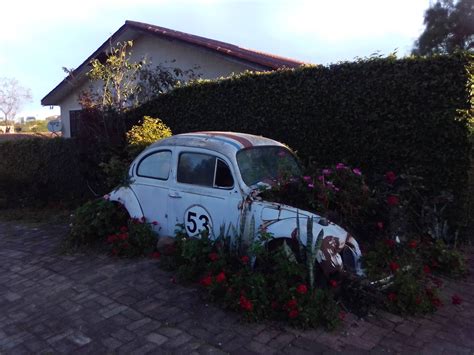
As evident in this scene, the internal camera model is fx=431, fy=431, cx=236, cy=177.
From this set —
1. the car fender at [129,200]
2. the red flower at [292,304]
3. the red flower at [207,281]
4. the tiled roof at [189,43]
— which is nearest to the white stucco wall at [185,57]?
the tiled roof at [189,43]

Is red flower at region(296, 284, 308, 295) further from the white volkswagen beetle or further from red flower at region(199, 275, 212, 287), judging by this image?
red flower at region(199, 275, 212, 287)

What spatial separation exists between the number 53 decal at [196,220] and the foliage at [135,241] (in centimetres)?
62

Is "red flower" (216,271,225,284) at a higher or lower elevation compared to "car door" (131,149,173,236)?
lower

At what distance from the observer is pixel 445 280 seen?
492 cm

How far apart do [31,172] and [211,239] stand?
24.9ft

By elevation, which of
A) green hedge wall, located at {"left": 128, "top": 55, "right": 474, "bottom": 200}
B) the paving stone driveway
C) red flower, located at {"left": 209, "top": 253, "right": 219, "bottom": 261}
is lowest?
the paving stone driveway

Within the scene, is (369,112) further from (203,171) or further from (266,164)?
(203,171)

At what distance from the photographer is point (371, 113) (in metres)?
6.18

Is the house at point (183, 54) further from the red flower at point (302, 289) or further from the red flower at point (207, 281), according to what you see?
the red flower at point (302, 289)

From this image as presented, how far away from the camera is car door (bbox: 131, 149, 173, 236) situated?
5.71 m

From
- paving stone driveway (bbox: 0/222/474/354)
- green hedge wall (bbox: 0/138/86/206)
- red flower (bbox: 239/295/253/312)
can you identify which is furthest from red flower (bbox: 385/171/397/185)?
green hedge wall (bbox: 0/138/86/206)

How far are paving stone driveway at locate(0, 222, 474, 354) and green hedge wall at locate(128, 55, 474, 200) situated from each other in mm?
1804

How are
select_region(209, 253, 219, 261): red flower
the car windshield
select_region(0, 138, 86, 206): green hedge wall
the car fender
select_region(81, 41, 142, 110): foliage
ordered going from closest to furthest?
select_region(209, 253, 219, 261): red flower, the car windshield, the car fender, select_region(81, 41, 142, 110): foliage, select_region(0, 138, 86, 206): green hedge wall

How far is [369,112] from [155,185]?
10.5ft
